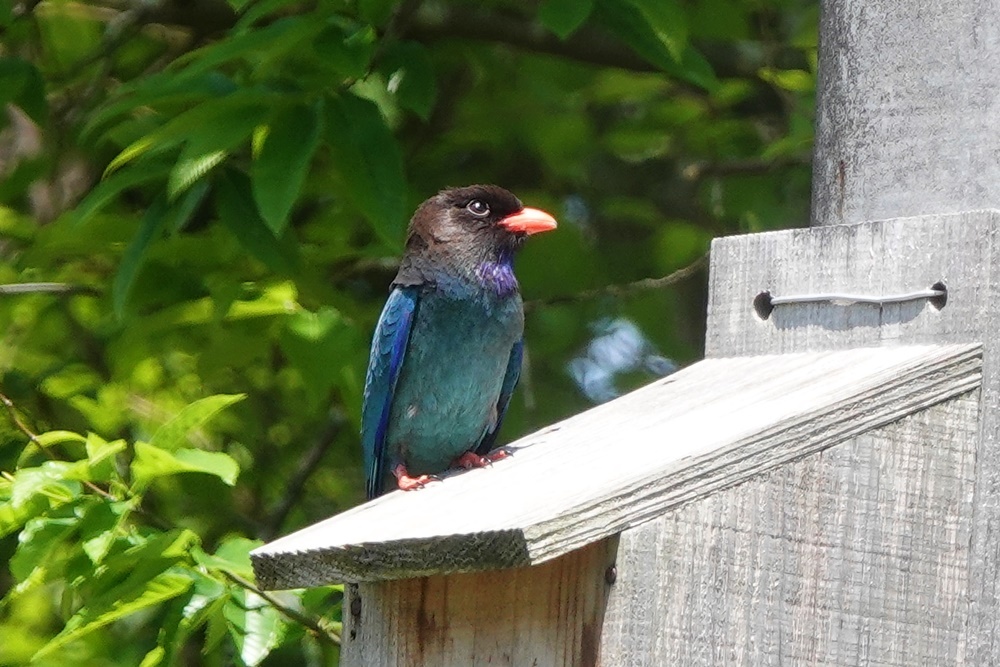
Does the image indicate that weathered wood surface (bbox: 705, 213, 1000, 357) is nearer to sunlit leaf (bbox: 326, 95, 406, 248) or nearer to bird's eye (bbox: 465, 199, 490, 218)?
sunlit leaf (bbox: 326, 95, 406, 248)

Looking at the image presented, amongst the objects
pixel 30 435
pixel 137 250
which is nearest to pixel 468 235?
pixel 137 250

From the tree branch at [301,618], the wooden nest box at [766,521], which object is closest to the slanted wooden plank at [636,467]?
the wooden nest box at [766,521]

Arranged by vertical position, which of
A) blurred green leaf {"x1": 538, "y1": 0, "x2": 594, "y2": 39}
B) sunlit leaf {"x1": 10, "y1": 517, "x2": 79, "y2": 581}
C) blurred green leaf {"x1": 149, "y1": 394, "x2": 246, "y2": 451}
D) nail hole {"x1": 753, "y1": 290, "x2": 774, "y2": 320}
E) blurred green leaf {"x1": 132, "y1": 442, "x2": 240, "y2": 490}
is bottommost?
sunlit leaf {"x1": 10, "y1": 517, "x2": 79, "y2": 581}

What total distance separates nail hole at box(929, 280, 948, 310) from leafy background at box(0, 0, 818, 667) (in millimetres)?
1316

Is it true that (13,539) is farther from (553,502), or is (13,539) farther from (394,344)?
(553,502)

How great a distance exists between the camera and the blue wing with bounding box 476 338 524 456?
452cm

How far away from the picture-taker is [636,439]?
2727 mm

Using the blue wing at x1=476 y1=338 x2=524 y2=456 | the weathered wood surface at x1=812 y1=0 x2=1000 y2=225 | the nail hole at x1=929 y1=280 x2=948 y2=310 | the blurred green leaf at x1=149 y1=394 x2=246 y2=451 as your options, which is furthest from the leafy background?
the nail hole at x1=929 y1=280 x2=948 y2=310

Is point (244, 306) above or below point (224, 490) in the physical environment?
above

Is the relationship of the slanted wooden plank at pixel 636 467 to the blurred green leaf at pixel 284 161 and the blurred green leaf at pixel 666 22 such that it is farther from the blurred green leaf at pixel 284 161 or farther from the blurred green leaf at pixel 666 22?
the blurred green leaf at pixel 666 22

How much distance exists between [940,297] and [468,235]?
201cm

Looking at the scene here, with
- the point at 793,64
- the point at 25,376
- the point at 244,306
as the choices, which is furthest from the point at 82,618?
the point at 793,64

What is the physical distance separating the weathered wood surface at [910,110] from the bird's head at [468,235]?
1.66m

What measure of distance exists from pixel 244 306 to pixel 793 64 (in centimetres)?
248
